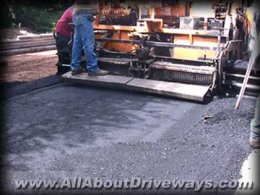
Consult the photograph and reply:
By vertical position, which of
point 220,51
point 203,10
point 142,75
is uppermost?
point 203,10

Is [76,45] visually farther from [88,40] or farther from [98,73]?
[98,73]

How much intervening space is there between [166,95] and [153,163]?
2102 mm

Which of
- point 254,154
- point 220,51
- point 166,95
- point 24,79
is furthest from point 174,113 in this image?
point 24,79

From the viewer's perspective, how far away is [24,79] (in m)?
6.63

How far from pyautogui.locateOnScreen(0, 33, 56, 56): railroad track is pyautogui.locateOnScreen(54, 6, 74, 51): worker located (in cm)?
271

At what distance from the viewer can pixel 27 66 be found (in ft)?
26.0

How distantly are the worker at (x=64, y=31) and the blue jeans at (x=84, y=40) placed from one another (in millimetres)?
815

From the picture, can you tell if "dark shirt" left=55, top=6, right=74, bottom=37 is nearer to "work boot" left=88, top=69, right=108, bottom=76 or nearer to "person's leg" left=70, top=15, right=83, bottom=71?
"person's leg" left=70, top=15, right=83, bottom=71

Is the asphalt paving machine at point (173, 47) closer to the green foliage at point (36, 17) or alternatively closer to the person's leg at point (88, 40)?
the person's leg at point (88, 40)

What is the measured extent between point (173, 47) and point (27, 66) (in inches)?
149

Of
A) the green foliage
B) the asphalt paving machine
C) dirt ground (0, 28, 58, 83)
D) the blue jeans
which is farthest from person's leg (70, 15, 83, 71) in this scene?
the green foliage

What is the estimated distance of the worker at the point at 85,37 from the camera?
18.6ft

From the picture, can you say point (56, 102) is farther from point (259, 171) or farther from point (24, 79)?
point (259, 171)

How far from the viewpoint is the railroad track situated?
360 inches
